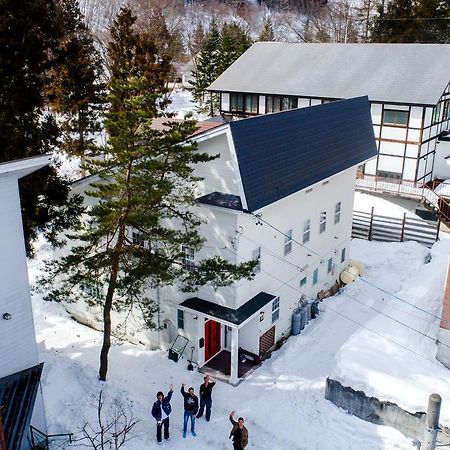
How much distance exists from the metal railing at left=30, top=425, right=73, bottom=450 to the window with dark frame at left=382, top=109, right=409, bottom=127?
1095 inches

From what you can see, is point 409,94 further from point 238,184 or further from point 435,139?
point 238,184

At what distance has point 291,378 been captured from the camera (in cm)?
1769

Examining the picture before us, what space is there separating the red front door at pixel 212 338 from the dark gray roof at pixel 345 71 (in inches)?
813

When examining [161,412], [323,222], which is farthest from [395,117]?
[161,412]

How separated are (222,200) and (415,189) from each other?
766 inches

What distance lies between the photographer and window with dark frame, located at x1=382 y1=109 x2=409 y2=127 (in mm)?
33375

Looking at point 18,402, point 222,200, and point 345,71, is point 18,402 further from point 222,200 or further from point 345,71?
point 345,71

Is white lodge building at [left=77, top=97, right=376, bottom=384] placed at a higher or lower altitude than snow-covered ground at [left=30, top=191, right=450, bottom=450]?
higher

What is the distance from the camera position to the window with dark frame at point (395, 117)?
109ft

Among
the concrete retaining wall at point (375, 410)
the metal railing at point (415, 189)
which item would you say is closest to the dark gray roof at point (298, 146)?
the concrete retaining wall at point (375, 410)

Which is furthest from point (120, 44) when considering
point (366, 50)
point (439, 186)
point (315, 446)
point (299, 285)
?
point (315, 446)

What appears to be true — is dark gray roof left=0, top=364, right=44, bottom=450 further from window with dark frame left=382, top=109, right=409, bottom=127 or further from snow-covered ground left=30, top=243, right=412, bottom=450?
window with dark frame left=382, top=109, right=409, bottom=127

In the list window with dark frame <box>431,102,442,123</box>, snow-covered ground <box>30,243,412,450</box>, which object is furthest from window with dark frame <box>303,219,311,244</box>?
window with dark frame <box>431,102,442,123</box>

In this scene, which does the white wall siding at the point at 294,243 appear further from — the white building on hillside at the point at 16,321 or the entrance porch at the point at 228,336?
the white building on hillside at the point at 16,321
